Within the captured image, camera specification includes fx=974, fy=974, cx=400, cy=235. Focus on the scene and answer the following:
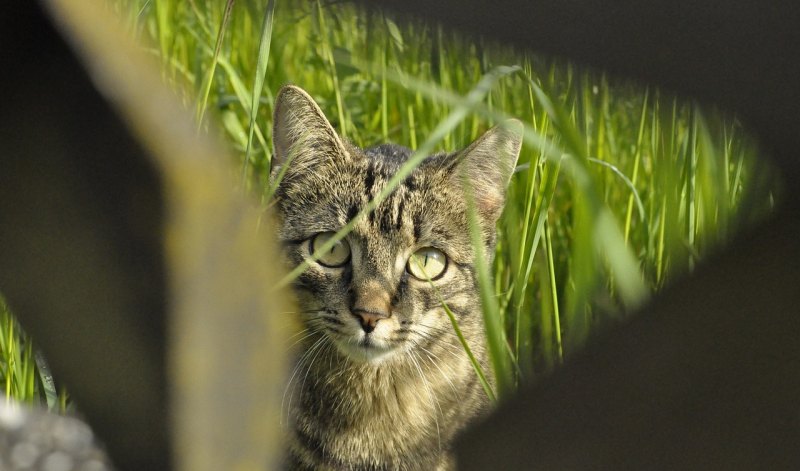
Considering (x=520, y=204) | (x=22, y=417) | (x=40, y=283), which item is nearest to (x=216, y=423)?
(x=40, y=283)

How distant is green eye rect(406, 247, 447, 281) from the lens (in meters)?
1.81

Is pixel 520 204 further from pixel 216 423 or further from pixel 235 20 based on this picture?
pixel 216 423

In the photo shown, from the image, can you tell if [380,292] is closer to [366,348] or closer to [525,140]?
[366,348]

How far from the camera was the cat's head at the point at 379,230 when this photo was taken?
5.65 ft

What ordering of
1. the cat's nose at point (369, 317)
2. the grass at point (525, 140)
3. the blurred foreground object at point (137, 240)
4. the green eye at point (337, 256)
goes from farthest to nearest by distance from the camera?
the green eye at point (337, 256) < the cat's nose at point (369, 317) < the grass at point (525, 140) < the blurred foreground object at point (137, 240)

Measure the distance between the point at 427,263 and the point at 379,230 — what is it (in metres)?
0.12

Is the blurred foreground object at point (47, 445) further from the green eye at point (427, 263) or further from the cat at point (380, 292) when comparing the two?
the green eye at point (427, 263)

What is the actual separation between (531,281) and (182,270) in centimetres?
149

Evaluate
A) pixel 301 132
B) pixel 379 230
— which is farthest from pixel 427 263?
pixel 301 132

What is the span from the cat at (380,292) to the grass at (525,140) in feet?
0.26

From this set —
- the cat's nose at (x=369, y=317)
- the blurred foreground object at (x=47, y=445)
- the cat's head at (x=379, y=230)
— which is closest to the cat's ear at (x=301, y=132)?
the cat's head at (x=379, y=230)

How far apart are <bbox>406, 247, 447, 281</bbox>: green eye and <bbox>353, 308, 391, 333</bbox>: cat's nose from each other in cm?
14

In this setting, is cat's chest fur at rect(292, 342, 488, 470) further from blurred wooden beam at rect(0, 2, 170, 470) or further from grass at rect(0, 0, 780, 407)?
blurred wooden beam at rect(0, 2, 170, 470)

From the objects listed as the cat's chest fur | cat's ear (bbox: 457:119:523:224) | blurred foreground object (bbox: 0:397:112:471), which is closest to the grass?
cat's ear (bbox: 457:119:523:224)
